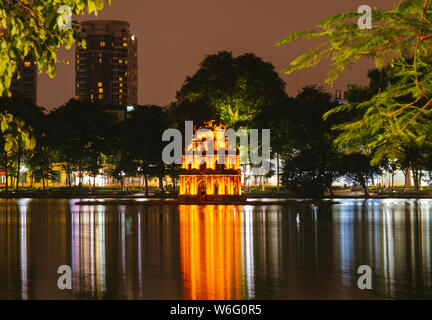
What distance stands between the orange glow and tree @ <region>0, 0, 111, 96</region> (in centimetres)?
531

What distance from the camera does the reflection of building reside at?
178 ft

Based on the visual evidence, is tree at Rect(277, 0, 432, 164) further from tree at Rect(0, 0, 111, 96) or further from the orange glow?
Result: the orange glow

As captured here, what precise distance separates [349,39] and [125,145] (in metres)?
76.2

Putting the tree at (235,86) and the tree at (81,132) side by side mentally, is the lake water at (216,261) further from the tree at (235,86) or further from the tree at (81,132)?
the tree at (81,132)

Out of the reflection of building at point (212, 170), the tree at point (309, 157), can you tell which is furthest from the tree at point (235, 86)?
the tree at point (309, 157)

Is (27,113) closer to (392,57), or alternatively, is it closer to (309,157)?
(309,157)

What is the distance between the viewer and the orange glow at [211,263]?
36.3ft

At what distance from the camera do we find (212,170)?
179 feet

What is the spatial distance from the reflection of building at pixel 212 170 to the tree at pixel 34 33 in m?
46.4

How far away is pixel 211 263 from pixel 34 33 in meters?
9.10

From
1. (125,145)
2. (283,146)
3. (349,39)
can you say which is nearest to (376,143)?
(349,39)

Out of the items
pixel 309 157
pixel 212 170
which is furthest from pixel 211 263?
pixel 309 157

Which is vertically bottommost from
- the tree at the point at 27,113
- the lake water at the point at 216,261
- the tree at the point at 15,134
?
the lake water at the point at 216,261

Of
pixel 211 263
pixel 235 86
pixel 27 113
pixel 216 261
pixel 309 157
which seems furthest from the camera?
pixel 27 113
